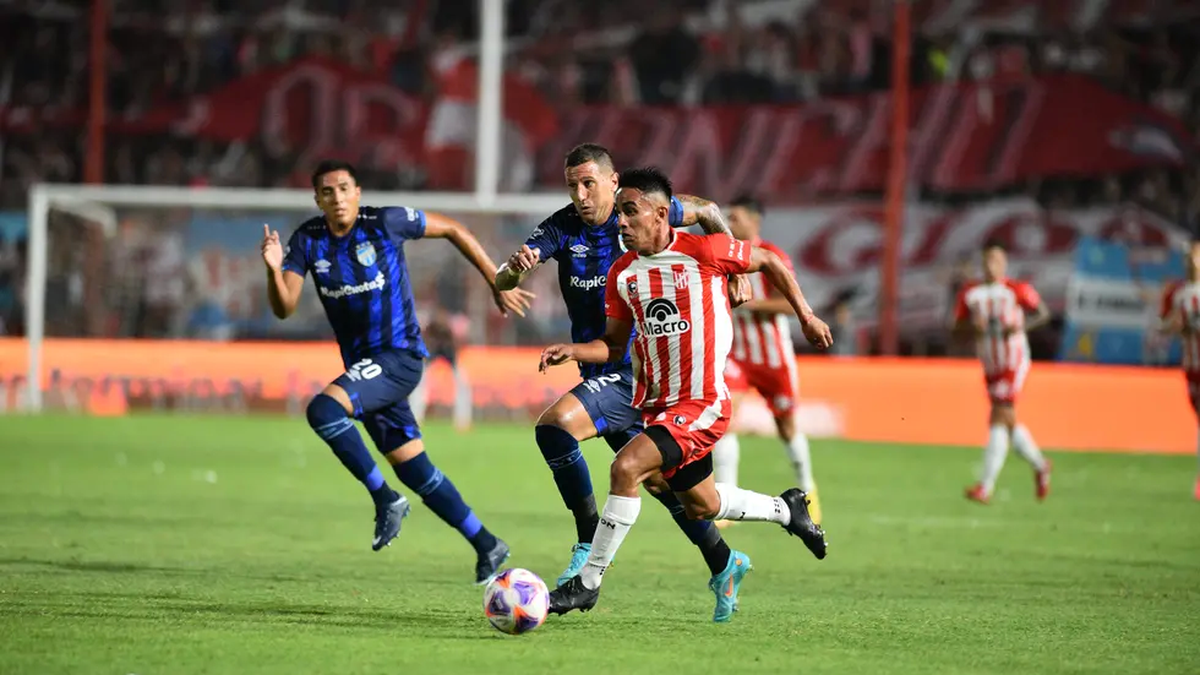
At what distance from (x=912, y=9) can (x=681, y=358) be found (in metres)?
26.3

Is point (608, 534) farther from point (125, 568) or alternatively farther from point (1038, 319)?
point (1038, 319)

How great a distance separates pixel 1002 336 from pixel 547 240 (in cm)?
778

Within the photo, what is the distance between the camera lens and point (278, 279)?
8883mm

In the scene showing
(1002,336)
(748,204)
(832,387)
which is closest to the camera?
(748,204)

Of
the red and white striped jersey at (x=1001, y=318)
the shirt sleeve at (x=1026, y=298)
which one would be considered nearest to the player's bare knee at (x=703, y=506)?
the red and white striped jersey at (x=1001, y=318)

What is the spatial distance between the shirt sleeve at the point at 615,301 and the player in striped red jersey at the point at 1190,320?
9434 millimetres

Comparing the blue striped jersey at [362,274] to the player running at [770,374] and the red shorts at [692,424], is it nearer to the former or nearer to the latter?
the red shorts at [692,424]

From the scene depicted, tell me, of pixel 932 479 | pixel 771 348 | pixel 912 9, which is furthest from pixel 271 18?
pixel 771 348

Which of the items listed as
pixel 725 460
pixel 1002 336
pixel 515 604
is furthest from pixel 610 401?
pixel 1002 336

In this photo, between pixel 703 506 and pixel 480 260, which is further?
pixel 480 260

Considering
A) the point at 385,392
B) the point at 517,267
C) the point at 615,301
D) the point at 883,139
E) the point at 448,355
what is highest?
the point at 883,139

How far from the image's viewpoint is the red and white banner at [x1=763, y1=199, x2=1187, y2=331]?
96.8 feet

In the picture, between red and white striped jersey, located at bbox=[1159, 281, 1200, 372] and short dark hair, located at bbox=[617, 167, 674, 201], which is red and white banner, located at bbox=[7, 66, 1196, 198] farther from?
short dark hair, located at bbox=[617, 167, 674, 201]

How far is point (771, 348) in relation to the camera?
1310 centimetres
